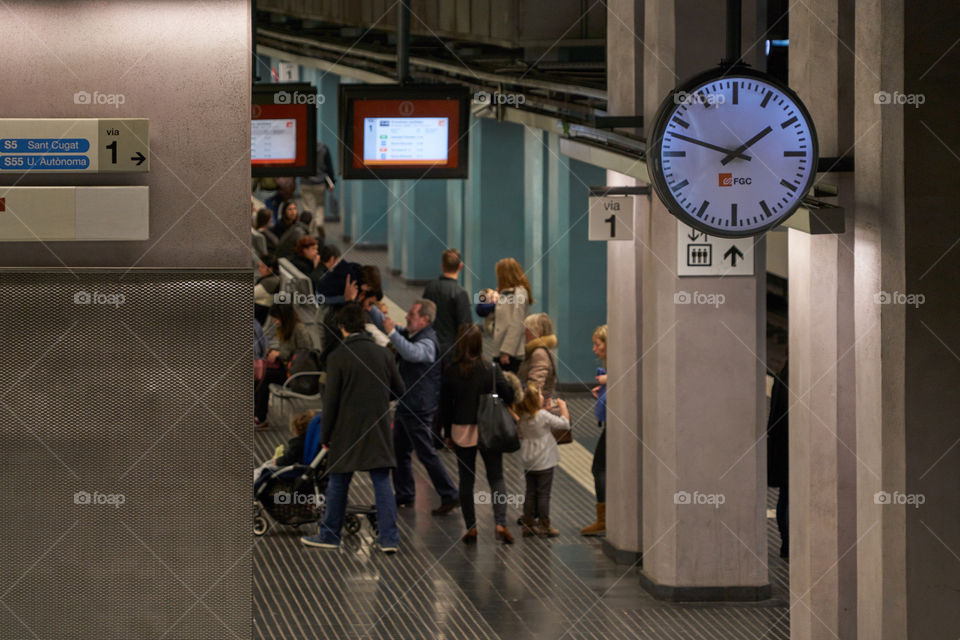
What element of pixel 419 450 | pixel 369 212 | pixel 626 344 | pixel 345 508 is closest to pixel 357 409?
pixel 345 508

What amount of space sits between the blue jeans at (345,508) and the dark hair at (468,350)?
1.00 metres

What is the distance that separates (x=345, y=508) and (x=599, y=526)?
1955mm

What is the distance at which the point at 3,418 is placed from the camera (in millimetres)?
5367

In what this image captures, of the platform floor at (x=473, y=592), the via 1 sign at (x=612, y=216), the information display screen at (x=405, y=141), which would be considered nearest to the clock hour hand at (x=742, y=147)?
the via 1 sign at (x=612, y=216)

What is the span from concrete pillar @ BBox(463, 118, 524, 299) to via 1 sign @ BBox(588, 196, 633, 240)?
10.0 metres

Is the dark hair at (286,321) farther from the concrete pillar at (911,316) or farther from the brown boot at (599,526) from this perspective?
the concrete pillar at (911,316)

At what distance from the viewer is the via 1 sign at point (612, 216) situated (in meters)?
9.48

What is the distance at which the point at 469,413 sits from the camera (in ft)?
33.6

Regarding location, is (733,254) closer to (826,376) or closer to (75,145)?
(826,376)

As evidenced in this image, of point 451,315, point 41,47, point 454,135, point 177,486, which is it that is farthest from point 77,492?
point 451,315

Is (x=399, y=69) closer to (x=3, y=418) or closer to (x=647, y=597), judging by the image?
(x=647, y=597)

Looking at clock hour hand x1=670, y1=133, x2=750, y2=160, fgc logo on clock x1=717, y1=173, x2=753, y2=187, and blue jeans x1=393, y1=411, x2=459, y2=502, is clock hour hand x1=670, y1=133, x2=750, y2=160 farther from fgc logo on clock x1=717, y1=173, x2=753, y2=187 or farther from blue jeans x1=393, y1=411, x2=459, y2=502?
blue jeans x1=393, y1=411, x2=459, y2=502

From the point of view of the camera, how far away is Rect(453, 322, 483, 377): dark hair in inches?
403

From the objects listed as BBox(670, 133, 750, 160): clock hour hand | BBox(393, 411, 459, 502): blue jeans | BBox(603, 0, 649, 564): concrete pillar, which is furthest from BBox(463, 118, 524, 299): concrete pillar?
BBox(670, 133, 750, 160): clock hour hand
